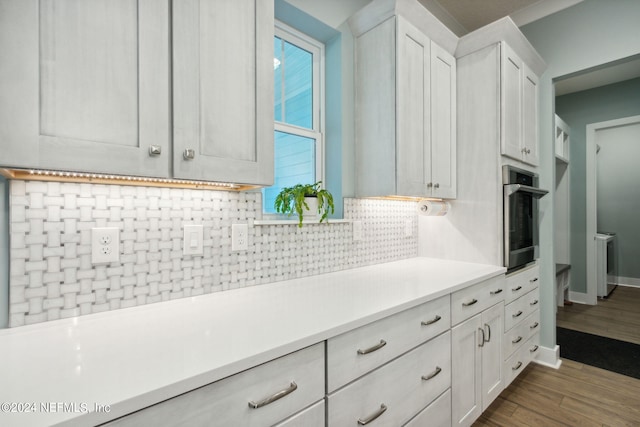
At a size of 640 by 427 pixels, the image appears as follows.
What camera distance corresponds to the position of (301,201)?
5.08ft

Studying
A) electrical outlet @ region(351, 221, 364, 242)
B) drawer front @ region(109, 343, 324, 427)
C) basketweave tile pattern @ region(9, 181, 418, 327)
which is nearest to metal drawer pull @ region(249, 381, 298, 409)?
drawer front @ region(109, 343, 324, 427)

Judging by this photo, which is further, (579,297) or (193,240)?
(579,297)

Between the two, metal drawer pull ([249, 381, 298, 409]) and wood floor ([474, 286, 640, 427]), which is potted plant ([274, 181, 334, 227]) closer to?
metal drawer pull ([249, 381, 298, 409])

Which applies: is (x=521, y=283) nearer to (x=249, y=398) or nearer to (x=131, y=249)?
(x=249, y=398)

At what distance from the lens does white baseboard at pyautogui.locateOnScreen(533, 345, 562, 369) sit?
8.39ft

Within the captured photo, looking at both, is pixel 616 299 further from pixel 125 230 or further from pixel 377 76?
pixel 125 230

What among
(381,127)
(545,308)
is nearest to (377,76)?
(381,127)

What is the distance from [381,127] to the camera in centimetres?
183

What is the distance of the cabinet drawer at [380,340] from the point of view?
38.5 inches

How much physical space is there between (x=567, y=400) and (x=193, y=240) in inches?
102

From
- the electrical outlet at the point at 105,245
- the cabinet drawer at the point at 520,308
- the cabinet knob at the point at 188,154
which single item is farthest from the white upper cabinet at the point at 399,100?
the electrical outlet at the point at 105,245

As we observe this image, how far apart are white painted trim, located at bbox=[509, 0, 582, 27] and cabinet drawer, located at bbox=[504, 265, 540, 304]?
7.01 ft

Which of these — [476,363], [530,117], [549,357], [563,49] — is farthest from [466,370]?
[563,49]

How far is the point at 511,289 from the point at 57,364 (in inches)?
93.2
